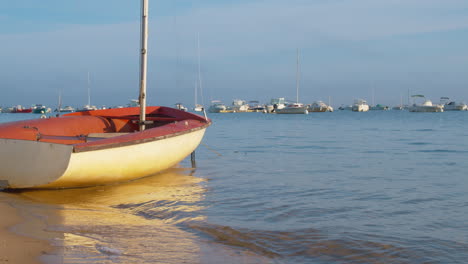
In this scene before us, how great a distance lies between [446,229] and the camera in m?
6.24

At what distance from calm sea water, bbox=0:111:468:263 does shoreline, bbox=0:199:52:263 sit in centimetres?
17

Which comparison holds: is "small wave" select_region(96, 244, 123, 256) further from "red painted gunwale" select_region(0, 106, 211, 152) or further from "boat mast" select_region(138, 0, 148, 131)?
"boat mast" select_region(138, 0, 148, 131)

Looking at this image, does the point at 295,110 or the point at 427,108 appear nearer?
the point at 295,110

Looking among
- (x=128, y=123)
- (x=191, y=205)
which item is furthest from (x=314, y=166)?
(x=191, y=205)

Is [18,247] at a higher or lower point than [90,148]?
lower

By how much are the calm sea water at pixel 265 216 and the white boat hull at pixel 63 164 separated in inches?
9.9

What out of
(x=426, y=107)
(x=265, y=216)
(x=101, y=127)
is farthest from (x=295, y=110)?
(x=265, y=216)

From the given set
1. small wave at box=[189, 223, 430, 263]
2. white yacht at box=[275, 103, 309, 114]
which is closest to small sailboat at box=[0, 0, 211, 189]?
small wave at box=[189, 223, 430, 263]

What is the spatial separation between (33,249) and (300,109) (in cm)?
8263

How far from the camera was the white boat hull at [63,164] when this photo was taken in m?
7.23

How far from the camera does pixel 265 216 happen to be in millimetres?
6934

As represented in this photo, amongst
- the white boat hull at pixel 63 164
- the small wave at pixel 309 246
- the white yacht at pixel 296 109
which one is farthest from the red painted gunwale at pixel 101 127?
the white yacht at pixel 296 109

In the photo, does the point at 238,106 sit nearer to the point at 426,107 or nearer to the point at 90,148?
the point at 426,107

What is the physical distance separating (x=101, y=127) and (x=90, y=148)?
422 centimetres
